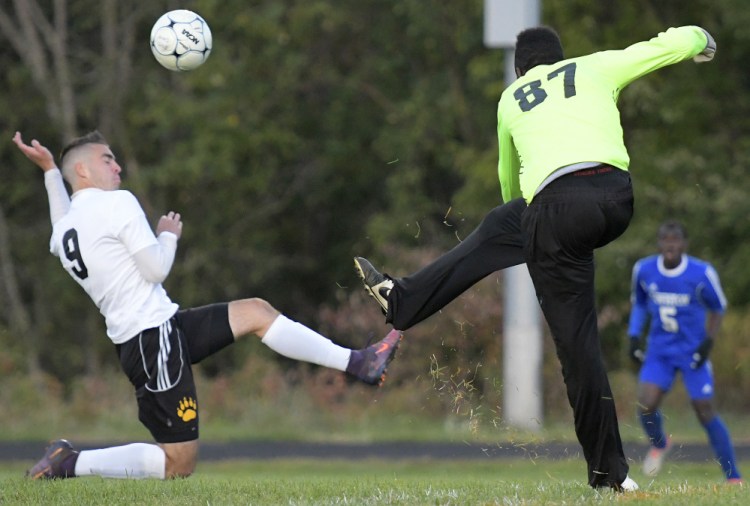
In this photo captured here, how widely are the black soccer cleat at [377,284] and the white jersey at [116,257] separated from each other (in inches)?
46.3

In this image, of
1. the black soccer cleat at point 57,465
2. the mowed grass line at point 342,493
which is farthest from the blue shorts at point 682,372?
the black soccer cleat at point 57,465

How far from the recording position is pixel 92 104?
25.2 meters

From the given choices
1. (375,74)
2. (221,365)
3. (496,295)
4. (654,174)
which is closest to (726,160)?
(654,174)

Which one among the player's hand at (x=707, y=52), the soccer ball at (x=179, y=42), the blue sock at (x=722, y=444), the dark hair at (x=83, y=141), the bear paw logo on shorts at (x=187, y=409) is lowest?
the blue sock at (x=722, y=444)

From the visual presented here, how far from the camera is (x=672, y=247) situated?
38.5 feet

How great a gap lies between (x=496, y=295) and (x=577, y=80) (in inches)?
435

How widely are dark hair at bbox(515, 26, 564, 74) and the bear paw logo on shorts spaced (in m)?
2.67

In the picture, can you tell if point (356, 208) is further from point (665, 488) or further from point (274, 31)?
point (665, 488)

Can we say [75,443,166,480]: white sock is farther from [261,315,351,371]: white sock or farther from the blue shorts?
the blue shorts

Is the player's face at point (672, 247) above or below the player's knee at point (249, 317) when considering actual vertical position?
below

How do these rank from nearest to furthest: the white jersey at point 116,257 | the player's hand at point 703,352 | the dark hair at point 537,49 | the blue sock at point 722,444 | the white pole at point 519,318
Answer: the dark hair at point 537,49 < the white jersey at point 116,257 < the blue sock at point 722,444 < the player's hand at point 703,352 < the white pole at point 519,318

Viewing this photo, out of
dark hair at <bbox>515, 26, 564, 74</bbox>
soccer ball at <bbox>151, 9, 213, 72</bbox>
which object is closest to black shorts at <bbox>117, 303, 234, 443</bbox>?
soccer ball at <bbox>151, 9, 213, 72</bbox>

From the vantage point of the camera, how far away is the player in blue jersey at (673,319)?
1163cm

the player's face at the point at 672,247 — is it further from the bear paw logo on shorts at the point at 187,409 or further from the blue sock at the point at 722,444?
the bear paw logo on shorts at the point at 187,409
